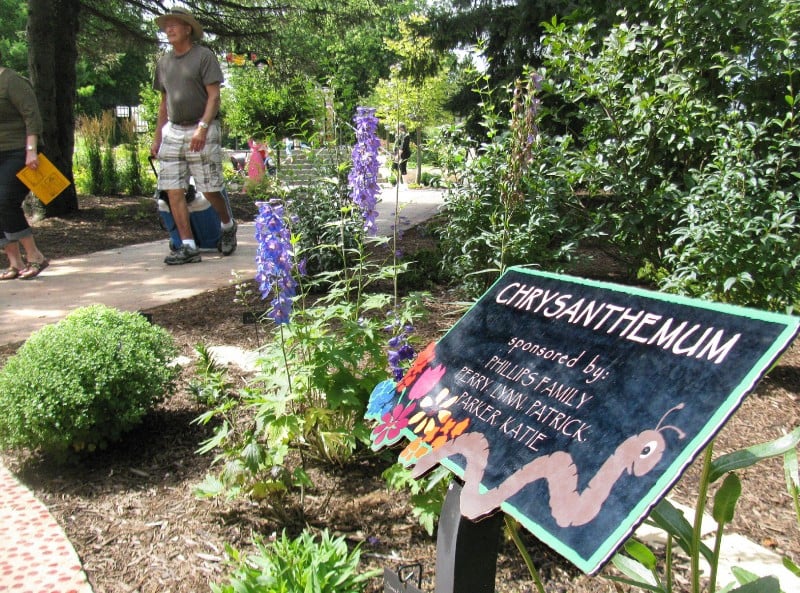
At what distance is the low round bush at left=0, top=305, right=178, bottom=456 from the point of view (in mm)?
2744

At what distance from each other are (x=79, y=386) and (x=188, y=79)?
13.0 feet

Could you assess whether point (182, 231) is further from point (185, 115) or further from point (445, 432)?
point (445, 432)

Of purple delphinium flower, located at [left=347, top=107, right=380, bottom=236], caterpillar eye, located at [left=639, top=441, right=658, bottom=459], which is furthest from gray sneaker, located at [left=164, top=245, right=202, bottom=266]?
caterpillar eye, located at [left=639, top=441, right=658, bottom=459]

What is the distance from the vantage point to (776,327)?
1.07 meters

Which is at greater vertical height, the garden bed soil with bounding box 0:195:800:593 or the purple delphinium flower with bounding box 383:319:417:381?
the purple delphinium flower with bounding box 383:319:417:381

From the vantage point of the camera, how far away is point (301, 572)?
1.83 metres

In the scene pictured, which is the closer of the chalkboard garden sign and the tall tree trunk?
the chalkboard garden sign

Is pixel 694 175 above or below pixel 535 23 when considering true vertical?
below

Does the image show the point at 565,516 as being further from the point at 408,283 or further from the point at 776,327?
the point at 408,283

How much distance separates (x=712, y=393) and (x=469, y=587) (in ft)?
2.41

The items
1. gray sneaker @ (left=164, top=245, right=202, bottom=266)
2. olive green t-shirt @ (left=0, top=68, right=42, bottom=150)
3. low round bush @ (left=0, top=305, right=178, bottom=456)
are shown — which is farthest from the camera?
gray sneaker @ (left=164, top=245, right=202, bottom=266)

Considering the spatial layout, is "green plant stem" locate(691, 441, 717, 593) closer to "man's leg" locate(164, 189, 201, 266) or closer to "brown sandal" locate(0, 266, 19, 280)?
"man's leg" locate(164, 189, 201, 266)

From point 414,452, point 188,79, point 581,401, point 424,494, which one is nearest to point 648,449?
point 581,401

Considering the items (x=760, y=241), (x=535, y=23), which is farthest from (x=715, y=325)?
(x=535, y=23)
